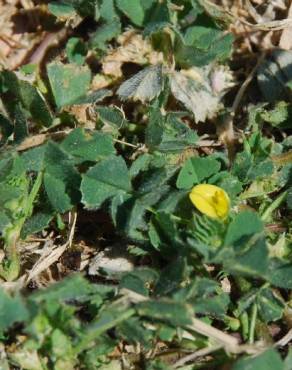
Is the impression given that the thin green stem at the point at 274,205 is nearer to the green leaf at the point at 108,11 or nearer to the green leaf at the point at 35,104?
the green leaf at the point at 35,104

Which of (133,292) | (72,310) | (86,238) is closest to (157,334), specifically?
(133,292)

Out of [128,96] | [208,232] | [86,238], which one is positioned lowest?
[86,238]

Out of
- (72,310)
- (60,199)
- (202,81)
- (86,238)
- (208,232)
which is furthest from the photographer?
(202,81)

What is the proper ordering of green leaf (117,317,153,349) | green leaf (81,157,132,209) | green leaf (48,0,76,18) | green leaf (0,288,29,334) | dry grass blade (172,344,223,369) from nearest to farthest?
green leaf (0,288,29,334) → green leaf (117,317,153,349) → dry grass blade (172,344,223,369) → green leaf (81,157,132,209) → green leaf (48,0,76,18)

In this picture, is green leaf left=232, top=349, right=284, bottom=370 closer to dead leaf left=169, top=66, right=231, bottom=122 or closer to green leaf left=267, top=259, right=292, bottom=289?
green leaf left=267, top=259, right=292, bottom=289

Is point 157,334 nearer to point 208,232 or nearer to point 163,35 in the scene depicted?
point 208,232

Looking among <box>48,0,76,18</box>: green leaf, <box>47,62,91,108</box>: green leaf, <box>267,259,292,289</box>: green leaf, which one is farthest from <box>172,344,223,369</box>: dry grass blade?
<box>48,0,76,18</box>: green leaf

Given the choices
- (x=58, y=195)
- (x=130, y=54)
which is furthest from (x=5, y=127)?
(x=130, y=54)

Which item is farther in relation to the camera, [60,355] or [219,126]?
[219,126]
